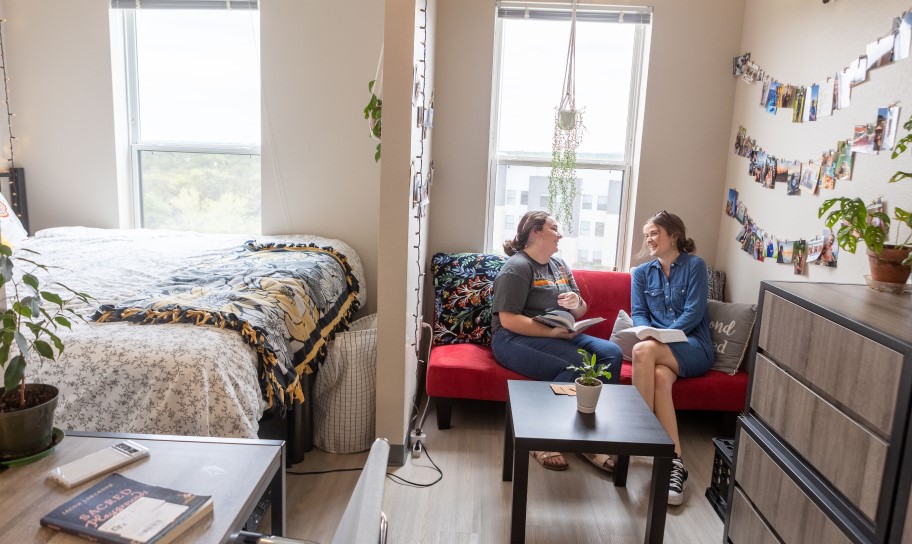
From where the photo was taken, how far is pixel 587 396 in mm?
2246

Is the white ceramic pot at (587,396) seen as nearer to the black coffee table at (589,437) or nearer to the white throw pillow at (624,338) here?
the black coffee table at (589,437)

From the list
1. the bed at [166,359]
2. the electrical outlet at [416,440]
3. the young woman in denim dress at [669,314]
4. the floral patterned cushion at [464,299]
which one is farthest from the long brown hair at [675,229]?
the bed at [166,359]

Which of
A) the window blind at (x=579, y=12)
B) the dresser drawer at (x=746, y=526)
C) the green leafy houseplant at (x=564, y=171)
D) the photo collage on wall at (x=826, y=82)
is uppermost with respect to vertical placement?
the window blind at (x=579, y=12)

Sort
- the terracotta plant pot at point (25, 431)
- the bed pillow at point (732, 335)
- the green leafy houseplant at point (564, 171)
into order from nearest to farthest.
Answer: the terracotta plant pot at point (25, 431), the bed pillow at point (732, 335), the green leafy houseplant at point (564, 171)

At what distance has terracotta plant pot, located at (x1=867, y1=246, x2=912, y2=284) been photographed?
1.81 m

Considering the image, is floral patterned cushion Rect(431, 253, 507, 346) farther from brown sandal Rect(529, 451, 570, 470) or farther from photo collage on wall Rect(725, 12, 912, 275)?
photo collage on wall Rect(725, 12, 912, 275)

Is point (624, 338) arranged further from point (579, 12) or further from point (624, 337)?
point (579, 12)

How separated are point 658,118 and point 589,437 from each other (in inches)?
87.4

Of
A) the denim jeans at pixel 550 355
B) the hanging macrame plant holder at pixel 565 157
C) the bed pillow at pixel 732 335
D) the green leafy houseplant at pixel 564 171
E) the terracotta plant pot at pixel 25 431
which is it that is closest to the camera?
the terracotta plant pot at pixel 25 431

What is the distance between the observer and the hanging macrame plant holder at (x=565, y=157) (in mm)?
3488

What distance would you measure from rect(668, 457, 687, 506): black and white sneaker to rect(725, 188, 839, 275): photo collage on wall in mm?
1050

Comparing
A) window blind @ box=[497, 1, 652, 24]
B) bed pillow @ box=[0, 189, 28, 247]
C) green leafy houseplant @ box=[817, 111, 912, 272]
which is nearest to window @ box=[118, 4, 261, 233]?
bed pillow @ box=[0, 189, 28, 247]

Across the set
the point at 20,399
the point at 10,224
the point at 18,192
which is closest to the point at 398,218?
the point at 20,399

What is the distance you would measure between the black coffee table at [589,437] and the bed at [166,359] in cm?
89
